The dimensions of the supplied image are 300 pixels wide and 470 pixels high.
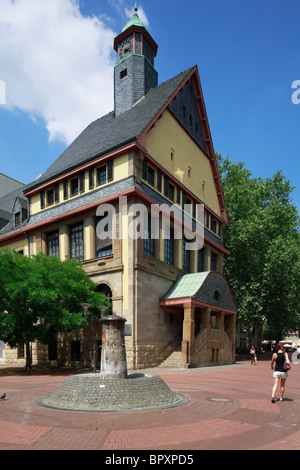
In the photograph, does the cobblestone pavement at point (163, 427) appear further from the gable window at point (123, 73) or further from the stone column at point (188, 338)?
the gable window at point (123, 73)

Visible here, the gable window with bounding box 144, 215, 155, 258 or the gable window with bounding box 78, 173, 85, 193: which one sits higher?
the gable window with bounding box 78, 173, 85, 193

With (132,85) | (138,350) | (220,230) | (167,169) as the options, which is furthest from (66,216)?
(220,230)

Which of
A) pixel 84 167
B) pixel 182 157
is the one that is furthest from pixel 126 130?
pixel 182 157

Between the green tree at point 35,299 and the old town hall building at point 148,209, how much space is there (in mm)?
3188

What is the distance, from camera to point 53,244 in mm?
29000

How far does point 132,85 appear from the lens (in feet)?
104

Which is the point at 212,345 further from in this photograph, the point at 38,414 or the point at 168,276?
the point at 38,414

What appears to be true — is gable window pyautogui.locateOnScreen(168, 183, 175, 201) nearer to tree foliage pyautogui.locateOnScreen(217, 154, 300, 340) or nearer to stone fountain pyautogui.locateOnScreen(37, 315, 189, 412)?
tree foliage pyautogui.locateOnScreen(217, 154, 300, 340)

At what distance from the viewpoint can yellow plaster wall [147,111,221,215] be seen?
27.1 metres

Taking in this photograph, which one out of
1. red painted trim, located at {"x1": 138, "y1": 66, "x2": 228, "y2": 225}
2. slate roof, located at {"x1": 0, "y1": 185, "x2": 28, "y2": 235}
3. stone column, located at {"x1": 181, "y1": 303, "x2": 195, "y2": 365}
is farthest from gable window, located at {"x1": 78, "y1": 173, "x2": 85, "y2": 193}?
stone column, located at {"x1": 181, "y1": 303, "x2": 195, "y2": 365}

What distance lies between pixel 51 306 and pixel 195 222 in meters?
15.6

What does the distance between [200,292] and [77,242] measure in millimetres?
9550

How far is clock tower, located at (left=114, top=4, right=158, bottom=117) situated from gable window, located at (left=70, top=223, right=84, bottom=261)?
37.3 feet

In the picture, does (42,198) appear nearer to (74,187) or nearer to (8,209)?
(74,187)
